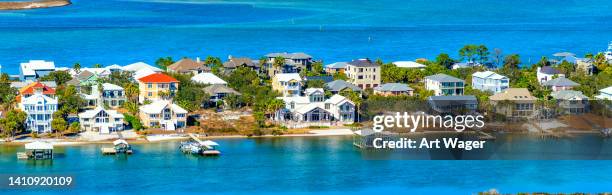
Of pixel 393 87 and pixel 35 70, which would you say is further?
pixel 35 70

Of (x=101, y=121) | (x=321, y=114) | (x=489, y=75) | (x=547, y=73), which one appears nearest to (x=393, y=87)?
(x=489, y=75)

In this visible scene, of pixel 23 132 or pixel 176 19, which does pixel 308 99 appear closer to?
pixel 23 132

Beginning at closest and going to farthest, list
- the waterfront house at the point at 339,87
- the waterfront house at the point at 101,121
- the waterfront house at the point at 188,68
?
the waterfront house at the point at 101,121 < the waterfront house at the point at 339,87 < the waterfront house at the point at 188,68

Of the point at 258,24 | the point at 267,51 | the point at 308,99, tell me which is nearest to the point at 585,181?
the point at 308,99

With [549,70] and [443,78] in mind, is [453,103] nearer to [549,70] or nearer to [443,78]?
[443,78]

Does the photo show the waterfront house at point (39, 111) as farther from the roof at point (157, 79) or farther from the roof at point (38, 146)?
the roof at point (157, 79)

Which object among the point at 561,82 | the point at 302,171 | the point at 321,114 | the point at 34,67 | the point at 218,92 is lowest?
the point at 302,171

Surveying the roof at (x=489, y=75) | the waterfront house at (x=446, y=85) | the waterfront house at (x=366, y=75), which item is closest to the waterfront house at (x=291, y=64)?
the waterfront house at (x=366, y=75)
